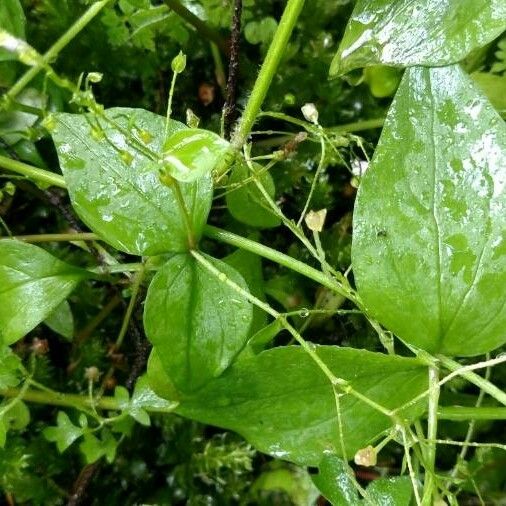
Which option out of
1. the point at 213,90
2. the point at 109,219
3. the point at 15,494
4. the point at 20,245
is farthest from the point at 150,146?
the point at 15,494

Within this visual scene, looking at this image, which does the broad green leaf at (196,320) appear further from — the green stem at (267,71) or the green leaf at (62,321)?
the green leaf at (62,321)

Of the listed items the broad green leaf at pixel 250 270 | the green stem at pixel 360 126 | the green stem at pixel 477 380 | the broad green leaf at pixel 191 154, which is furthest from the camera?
the green stem at pixel 360 126

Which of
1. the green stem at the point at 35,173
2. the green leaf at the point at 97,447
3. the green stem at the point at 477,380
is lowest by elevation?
the green leaf at the point at 97,447

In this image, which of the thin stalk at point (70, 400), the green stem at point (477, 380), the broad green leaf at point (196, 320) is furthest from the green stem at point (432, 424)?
the thin stalk at point (70, 400)

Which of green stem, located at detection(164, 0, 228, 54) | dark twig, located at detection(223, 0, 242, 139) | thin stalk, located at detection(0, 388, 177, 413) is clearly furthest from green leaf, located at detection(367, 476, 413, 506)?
green stem, located at detection(164, 0, 228, 54)

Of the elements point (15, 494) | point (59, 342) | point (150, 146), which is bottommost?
point (15, 494)

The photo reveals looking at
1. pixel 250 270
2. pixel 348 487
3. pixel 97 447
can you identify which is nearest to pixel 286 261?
pixel 250 270

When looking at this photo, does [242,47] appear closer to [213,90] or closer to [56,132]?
[213,90]
